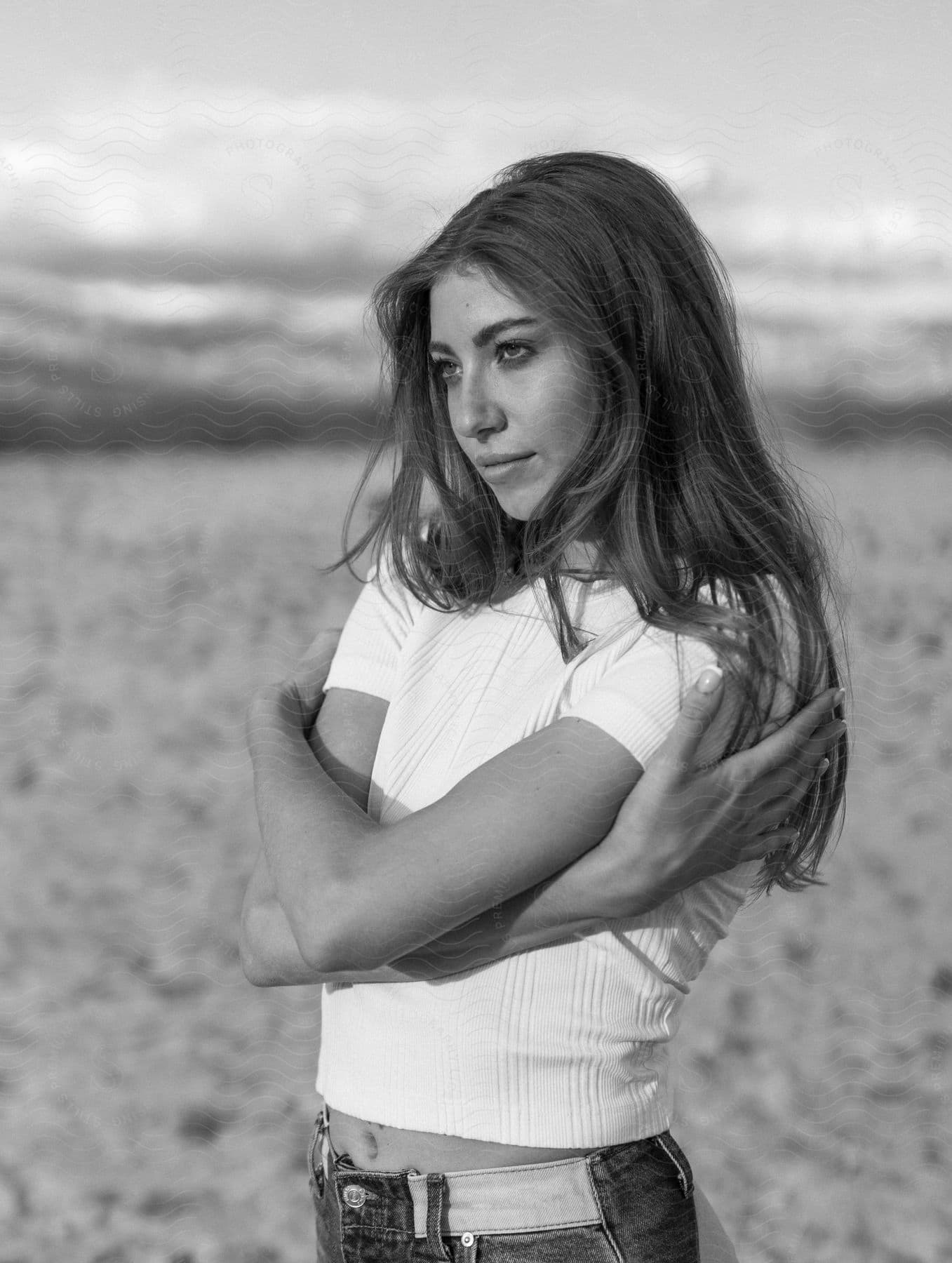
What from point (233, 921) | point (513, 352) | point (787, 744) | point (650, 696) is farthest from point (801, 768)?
point (233, 921)

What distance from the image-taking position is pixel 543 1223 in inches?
31.5

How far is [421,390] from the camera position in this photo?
1040mm

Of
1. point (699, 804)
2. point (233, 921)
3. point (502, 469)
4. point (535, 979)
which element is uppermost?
point (502, 469)

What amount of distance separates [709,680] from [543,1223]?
37cm

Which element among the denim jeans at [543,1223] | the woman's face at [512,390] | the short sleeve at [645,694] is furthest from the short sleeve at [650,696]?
the denim jeans at [543,1223]

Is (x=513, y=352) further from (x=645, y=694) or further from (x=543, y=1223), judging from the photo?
(x=543, y=1223)

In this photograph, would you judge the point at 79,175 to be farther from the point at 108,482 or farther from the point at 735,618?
the point at 108,482

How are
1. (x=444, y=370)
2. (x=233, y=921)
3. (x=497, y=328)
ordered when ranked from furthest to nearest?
(x=233, y=921), (x=444, y=370), (x=497, y=328)

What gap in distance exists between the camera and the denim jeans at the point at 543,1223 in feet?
2.62

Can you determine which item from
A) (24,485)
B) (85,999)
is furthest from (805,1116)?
(24,485)

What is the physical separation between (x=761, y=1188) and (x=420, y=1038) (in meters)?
1.58

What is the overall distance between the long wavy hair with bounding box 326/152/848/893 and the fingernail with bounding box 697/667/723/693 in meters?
0.02

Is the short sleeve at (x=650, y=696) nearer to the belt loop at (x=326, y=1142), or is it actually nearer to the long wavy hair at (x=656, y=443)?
the long wavy hair at (x=656, y=443)

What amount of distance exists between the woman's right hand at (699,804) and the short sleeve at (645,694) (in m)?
0.01
